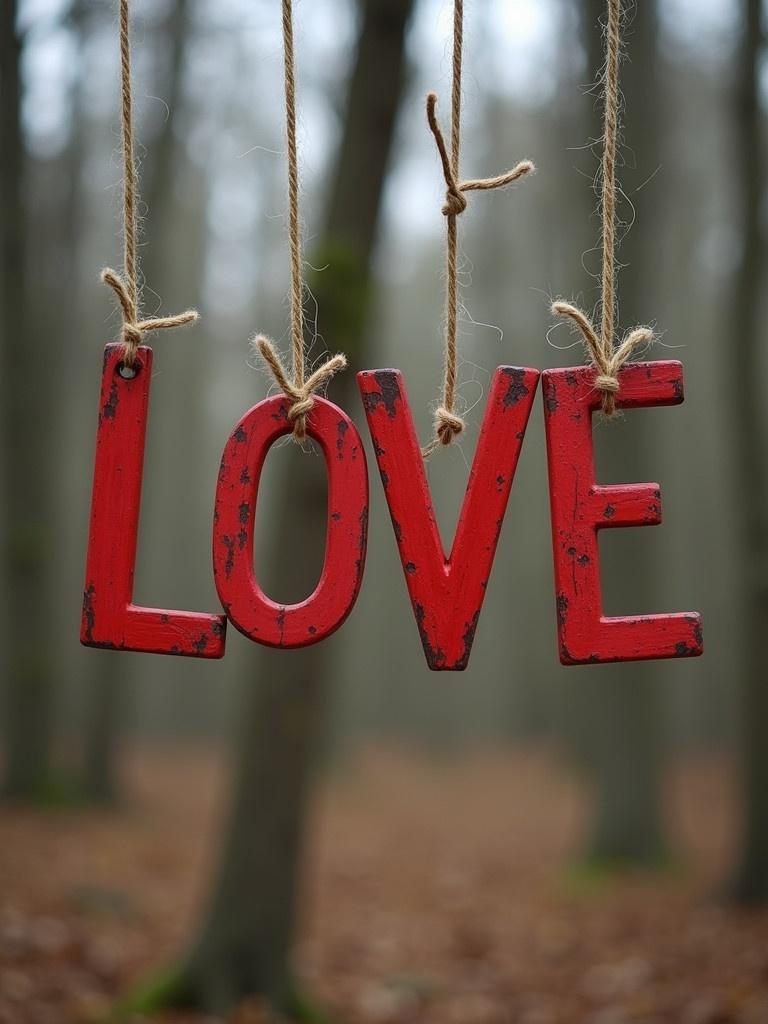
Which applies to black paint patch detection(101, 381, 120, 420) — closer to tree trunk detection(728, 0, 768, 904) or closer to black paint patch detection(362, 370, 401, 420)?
black paint patch detection(362, 370, 401, 420)

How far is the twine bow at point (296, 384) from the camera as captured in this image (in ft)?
6.14

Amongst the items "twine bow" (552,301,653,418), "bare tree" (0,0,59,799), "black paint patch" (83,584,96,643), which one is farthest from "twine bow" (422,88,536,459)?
"bare tree" (0,0,59,799)

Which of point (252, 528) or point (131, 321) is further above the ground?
point (131, 321)

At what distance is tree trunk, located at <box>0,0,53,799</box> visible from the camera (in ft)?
29.1

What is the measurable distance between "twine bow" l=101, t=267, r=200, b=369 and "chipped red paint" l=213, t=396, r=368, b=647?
25cm

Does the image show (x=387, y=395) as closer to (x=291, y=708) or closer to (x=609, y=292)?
(x=609, y=292)

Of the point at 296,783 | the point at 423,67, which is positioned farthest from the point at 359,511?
the point at 423,67

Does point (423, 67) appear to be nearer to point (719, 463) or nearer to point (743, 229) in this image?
point (743, 229)

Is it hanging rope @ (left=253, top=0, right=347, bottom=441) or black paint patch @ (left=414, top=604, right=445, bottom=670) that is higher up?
hanging rope @ (left=253, top=0, right=347, bottom=441)

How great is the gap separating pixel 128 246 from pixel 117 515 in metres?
0.57

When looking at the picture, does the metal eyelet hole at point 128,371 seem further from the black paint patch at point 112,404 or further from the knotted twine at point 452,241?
the knotted twine at point 452,241

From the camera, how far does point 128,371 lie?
1938 millimetres

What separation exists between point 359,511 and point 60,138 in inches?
390

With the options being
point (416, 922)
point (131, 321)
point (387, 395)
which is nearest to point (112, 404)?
point (131, 321)
